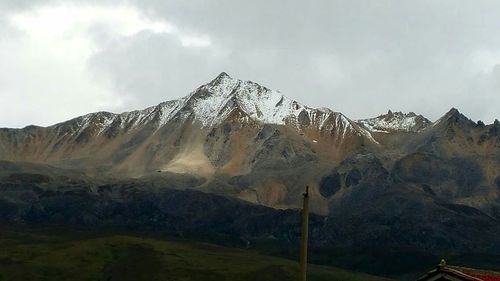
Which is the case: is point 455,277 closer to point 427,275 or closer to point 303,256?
point 427,275

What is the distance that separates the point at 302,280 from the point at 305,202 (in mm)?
2642

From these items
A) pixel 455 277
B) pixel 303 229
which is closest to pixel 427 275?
pixel 455 277

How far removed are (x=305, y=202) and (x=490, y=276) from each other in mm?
13565

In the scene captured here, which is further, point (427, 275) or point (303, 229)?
point (427, 275)

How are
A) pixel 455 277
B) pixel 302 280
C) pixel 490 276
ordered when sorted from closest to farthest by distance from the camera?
1. pixel 302 280
2. pixel 455 277
3. pixel 490 276

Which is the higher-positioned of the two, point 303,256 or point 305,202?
point 305,202

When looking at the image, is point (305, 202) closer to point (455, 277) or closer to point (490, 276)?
point (455, 277)

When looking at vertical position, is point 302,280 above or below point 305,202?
below

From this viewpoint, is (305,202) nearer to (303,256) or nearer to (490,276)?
(303,256)

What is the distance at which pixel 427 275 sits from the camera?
3584cm

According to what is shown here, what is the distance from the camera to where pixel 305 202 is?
92.0ft

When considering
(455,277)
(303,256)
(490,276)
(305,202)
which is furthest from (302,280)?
(490,276)

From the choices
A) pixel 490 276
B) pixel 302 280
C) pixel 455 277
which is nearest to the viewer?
pixel 302 280

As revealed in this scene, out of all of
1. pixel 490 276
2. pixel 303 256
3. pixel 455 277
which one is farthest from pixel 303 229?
pixel 490 276
